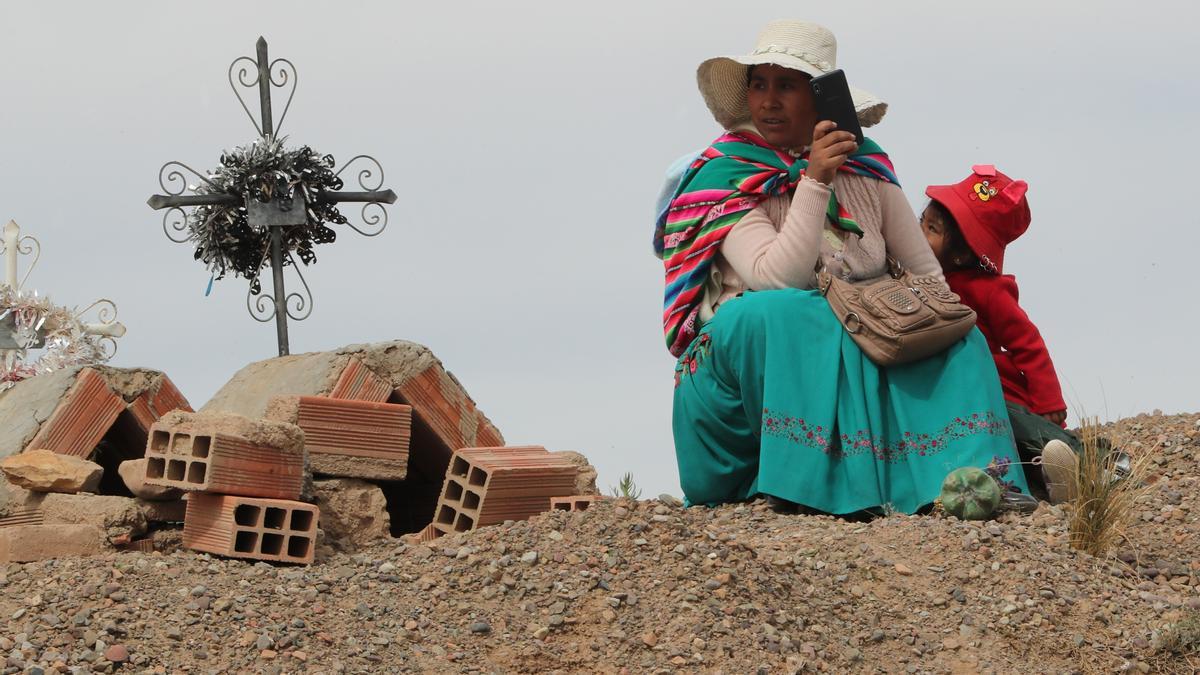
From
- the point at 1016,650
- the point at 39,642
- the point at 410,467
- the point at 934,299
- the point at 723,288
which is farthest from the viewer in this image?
the point at 410,467

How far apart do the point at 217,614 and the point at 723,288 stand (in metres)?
2.59

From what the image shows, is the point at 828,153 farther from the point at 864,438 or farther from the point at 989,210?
the point at 864,438

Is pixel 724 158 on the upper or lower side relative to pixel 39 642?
upper

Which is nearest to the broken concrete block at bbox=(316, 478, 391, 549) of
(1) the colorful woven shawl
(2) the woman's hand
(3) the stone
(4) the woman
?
(4) the woman

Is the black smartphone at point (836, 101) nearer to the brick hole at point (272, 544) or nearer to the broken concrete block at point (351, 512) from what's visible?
the broken concrete block at point (351, 512)

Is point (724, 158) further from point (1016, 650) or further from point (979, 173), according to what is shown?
point (1016, 650)

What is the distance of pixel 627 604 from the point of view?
4.57 m

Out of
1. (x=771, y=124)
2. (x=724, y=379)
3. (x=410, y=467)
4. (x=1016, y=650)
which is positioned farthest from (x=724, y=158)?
(x=1016, y=650)

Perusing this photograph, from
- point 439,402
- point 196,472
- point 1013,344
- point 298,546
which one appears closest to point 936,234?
point 1013,344

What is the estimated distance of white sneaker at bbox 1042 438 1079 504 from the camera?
585 cm

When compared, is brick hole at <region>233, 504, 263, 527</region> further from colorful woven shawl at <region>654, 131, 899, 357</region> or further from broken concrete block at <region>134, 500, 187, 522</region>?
colorful woven shawl at <region>654, 131, 899, 357</region>

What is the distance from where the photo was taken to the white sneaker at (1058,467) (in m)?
5.85

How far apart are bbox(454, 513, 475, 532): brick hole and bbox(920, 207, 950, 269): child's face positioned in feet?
7.11

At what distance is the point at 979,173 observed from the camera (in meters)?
6.56
